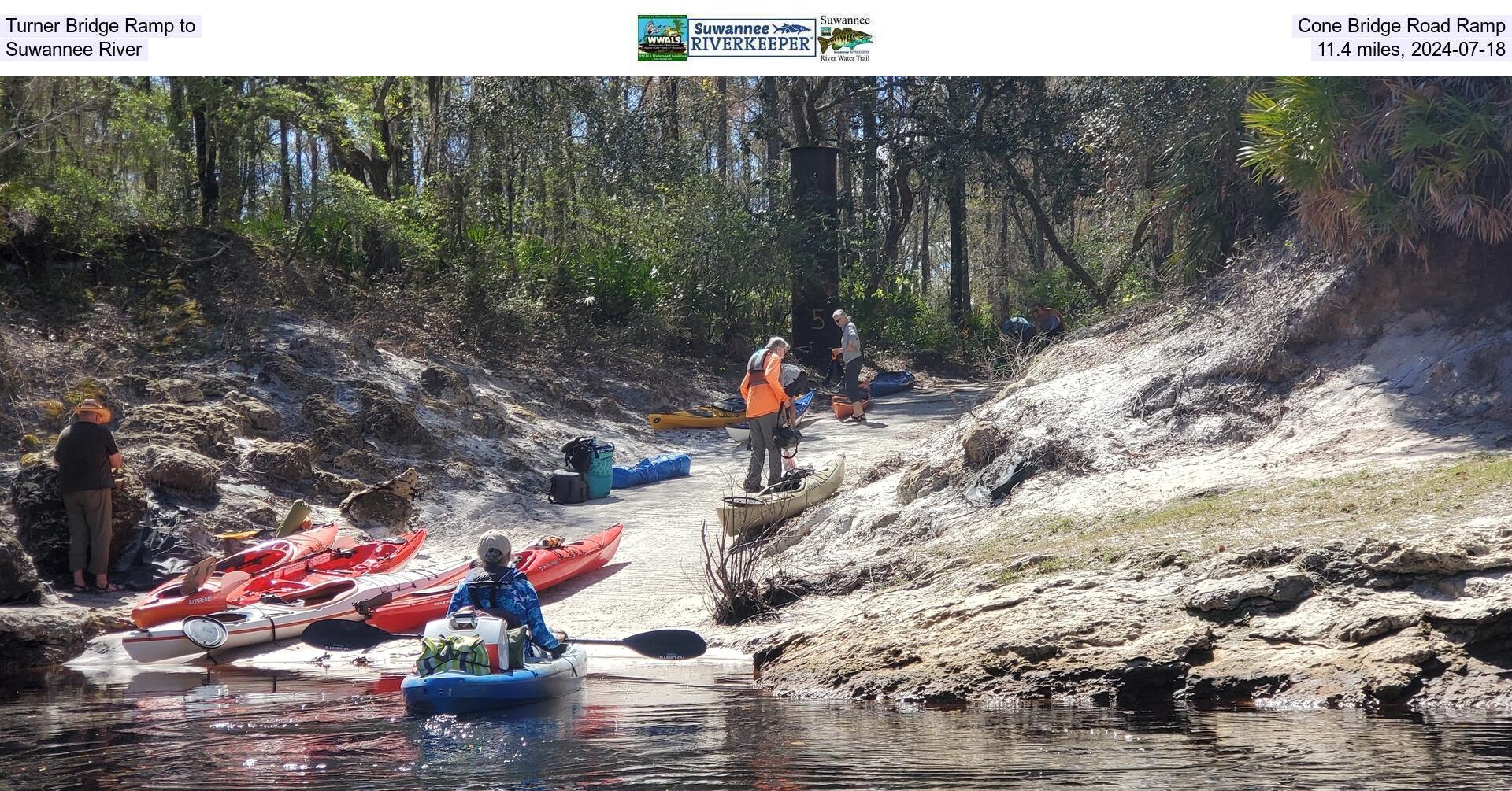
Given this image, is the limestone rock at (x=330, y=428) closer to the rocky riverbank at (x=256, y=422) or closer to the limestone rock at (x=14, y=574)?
the rocky riverbank at (x=256, y=422)

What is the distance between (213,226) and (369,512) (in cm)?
829

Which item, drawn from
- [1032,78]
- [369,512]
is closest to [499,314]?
[369,512]

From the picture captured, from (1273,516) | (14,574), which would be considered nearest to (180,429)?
(14,574)

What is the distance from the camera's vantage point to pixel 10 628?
10.8 metres

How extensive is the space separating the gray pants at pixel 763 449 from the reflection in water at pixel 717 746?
605 centimetres

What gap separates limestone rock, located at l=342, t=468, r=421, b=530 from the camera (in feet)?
50.3

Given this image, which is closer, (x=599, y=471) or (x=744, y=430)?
(x=744, y=430)

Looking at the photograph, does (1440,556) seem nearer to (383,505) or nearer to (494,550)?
(494,550)

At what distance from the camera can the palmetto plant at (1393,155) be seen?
1207 cm

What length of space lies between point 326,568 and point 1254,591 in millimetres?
8412

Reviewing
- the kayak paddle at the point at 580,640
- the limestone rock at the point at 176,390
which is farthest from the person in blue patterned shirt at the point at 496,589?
the limestone rock at the point at 176,390

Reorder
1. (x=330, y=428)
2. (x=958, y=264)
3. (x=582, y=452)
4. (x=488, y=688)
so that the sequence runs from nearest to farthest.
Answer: (x=488, y=688) < (x=582, y=452) < (x=330, y=428) < (x=958, y=264)
